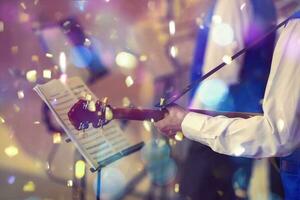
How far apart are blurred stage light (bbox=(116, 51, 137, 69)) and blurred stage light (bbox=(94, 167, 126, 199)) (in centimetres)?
42

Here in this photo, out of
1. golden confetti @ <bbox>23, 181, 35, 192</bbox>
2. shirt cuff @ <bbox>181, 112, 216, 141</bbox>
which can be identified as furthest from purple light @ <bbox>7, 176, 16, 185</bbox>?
shirt cuff @ <bbox>181, 112, 216, 141</bbox>

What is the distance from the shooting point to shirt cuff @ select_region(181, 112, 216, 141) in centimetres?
130

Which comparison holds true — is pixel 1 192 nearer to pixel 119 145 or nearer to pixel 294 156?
pixel 119 145

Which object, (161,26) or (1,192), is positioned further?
(1,192)

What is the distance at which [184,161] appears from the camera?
183cm

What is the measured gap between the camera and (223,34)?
4.92ft

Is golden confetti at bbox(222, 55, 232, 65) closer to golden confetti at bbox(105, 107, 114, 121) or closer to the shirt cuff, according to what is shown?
the shirt cuff

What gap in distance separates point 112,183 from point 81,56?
0.52 meters

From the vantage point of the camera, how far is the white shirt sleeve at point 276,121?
3.81 feet

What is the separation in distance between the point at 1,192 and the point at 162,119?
1020 millimetres

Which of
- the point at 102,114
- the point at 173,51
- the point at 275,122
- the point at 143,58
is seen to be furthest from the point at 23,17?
the point at 275,122

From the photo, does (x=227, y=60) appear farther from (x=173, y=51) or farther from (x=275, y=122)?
(x=173, y=51)

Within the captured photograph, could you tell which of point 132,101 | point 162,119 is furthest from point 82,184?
point 162,119

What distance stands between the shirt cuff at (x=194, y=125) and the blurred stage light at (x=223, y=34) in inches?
11.1
